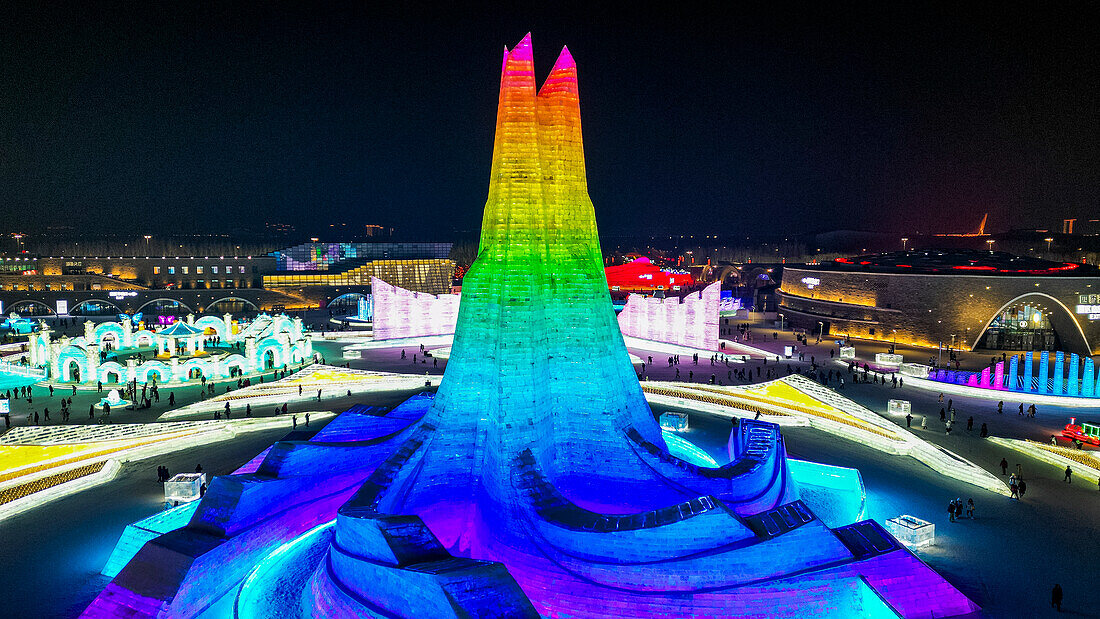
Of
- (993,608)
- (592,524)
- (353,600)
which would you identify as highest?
(592,524)

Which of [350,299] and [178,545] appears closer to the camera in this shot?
[178,545]

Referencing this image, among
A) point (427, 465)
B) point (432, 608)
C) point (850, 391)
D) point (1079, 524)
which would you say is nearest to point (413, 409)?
point (427, 465)

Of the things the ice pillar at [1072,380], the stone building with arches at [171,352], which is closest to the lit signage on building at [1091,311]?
the ice pillar at [1072,380]

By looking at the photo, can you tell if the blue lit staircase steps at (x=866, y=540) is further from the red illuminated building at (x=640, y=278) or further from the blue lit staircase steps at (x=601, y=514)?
the red illuminated building at (x=640, y=278)

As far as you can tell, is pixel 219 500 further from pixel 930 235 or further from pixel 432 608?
pixel 930 235

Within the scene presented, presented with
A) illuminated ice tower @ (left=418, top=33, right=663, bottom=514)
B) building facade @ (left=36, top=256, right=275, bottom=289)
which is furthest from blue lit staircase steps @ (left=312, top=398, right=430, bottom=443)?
building facade @ (left=36, top=256, right=275, bottom=289)

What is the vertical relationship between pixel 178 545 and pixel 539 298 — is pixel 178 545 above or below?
below

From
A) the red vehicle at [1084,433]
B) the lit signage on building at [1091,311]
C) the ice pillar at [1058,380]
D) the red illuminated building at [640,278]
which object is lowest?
the red vehicle at [1084,433]
